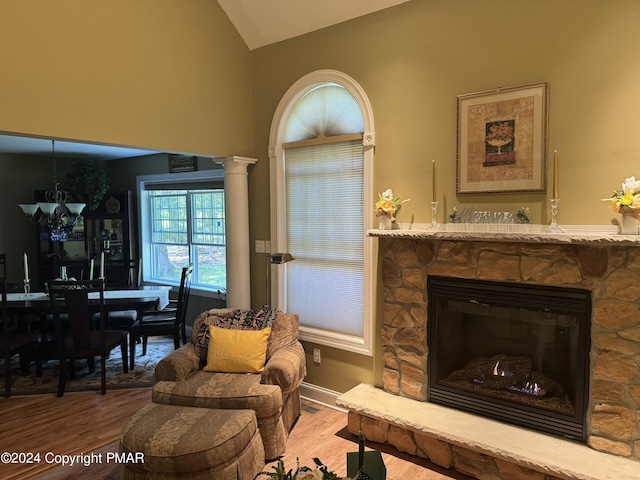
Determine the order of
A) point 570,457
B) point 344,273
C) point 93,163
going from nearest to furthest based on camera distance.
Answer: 1. point 570,457
2. point 344,273
3. point 93,163

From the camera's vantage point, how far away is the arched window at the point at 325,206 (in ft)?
11.6

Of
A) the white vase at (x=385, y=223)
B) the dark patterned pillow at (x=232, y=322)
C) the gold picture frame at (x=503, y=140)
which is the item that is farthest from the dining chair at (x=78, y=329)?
the gold picture frame at (x=503, y=140)

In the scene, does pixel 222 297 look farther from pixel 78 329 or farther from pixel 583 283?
pixel 583 283

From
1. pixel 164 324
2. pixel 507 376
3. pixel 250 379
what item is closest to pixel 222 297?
pixel 164 324

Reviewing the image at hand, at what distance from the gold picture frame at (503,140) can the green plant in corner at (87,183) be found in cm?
530

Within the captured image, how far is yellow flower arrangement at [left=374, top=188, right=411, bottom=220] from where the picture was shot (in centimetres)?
316

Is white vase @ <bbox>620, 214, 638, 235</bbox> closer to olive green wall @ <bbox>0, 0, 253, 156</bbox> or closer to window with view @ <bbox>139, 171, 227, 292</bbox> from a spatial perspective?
olive green wall @ <bbox>0, 0, 253, 156</bbox>

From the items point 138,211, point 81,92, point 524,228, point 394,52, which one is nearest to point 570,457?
point 524,228

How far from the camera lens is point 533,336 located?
114 inches

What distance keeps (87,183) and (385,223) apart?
4888mm

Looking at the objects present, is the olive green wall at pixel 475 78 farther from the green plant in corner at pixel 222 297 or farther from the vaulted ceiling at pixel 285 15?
the green plant in corner at pixel 222 297

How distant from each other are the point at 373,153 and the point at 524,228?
1220 mm

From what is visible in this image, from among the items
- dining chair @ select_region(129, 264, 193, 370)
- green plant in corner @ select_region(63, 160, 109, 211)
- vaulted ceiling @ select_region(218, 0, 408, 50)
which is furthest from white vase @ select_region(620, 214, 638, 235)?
green plant in corner @ select_region(63, 160, 109, 211)

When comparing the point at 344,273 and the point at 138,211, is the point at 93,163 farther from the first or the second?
the point at 344,273
